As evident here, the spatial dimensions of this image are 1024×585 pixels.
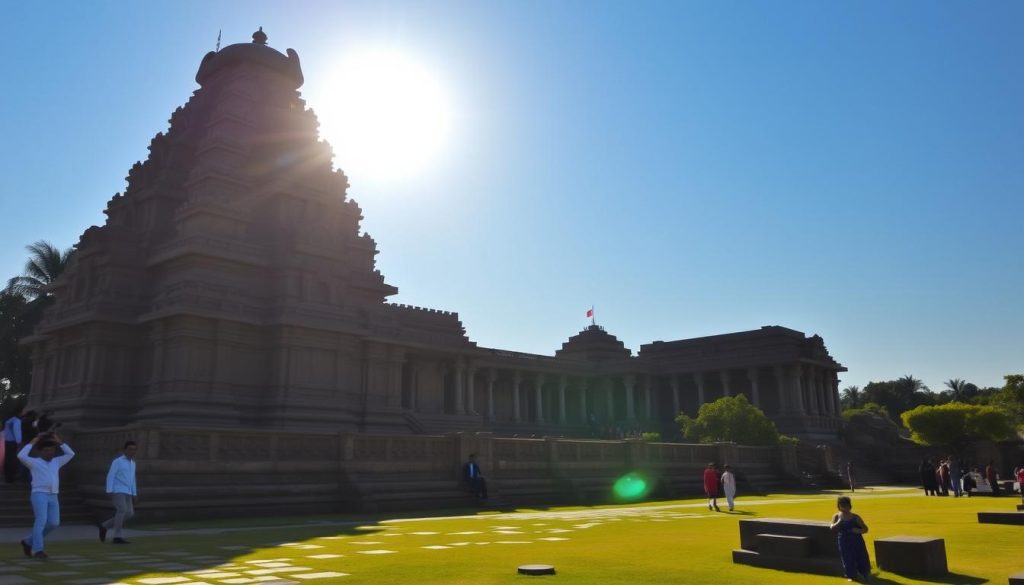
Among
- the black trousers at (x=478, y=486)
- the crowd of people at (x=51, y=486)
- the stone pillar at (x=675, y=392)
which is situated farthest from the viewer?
the stone pillar at (x=675, y=392)

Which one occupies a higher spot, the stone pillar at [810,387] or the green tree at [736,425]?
the stone pillar at [810,387]

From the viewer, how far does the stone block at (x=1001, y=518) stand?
16172 mm

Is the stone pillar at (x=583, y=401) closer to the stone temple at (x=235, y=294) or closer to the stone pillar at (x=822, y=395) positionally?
the stone pillar at (x=822, y=395)

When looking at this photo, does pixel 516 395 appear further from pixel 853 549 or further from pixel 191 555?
pixel 853 549

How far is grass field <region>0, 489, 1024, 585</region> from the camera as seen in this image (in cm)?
1012

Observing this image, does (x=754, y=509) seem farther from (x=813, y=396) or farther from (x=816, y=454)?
(x=813, y=396)

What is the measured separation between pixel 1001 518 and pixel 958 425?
160 feet

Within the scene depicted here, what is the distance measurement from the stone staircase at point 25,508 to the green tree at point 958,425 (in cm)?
6006

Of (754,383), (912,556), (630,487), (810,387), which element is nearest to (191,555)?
(912,556)

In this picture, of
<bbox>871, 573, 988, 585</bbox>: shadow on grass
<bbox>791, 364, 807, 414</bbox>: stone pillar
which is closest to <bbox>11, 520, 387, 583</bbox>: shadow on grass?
<bbox>871, 573, 988, 585</bbox>: shadow on grass

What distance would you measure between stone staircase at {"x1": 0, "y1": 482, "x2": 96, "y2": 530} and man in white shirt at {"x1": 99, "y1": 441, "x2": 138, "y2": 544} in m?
6.75

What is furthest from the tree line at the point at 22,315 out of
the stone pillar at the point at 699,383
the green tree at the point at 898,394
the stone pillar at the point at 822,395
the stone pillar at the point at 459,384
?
the green tree at the point at 898,394

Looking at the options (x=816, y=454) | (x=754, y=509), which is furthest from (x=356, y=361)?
(x=816, y=454)

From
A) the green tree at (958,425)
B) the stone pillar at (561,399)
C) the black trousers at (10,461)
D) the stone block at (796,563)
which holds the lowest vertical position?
the stone block at (796,563)
